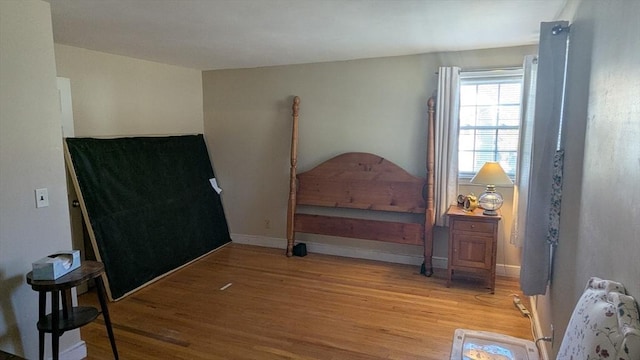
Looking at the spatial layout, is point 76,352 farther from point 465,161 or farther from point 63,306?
point 465,161

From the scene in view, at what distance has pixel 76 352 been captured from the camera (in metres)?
2.57

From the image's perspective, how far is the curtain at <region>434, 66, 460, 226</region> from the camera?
3885mm

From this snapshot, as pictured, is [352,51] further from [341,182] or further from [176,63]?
[176,63]

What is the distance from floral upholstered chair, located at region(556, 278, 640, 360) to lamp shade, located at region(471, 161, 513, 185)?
239cm

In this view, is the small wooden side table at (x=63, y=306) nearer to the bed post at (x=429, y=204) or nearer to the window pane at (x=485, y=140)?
the bed post at (x=429, y=204)

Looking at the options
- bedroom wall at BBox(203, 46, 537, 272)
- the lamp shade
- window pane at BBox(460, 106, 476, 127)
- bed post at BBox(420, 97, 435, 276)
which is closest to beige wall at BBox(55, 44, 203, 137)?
bedroom wall at BBox(203, 46, 537, 272)

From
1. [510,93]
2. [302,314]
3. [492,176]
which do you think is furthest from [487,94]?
[302,314]

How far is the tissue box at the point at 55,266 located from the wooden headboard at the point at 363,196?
102 inches

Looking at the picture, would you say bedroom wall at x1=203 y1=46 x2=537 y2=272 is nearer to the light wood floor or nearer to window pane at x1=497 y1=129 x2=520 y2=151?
window pane at x1=497 y1=129 x2=520 y2=151

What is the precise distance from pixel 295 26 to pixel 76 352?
110 inches

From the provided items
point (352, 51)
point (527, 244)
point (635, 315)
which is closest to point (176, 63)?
point (352, 51)

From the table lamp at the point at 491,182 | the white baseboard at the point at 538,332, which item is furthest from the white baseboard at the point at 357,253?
the table lamp at the point at 491,182

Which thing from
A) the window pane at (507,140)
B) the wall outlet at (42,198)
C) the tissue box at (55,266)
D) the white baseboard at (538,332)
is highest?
the window pane at (507,140)

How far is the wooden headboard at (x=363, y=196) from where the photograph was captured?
13.4 feet
